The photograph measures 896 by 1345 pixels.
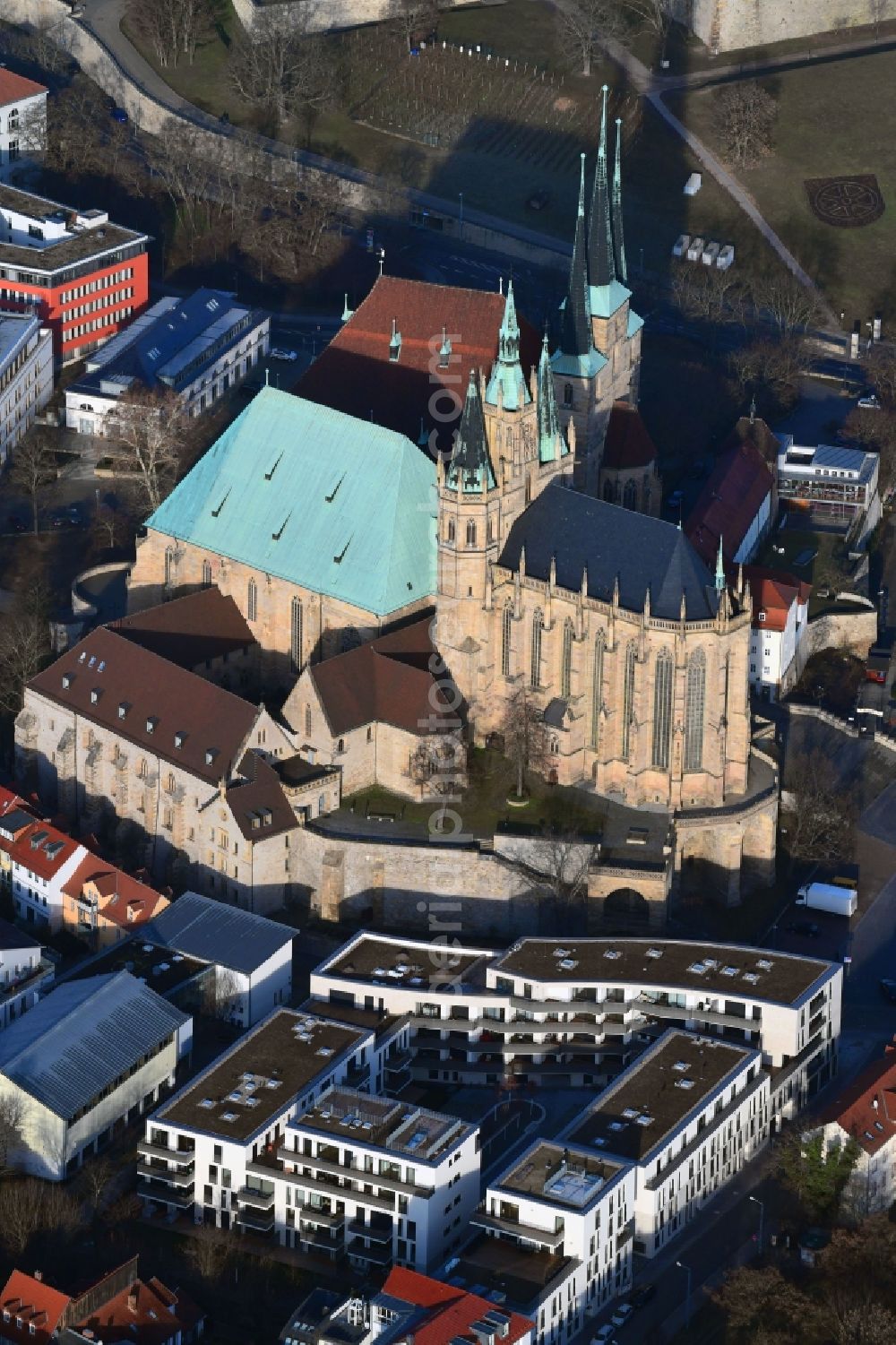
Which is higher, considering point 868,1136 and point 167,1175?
point 868,1136

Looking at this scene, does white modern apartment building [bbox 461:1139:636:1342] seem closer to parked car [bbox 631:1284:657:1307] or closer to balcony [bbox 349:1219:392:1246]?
parked car [bbox 631:1284:657:1307]

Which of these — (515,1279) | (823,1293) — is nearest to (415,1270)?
(515,1279)

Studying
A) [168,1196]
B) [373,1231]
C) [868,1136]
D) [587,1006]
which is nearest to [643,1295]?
[373,1231]

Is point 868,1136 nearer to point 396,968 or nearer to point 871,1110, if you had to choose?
point 871,1110

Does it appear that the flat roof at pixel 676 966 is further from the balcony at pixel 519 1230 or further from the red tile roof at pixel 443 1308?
the red tile roof at pixel 443 1308

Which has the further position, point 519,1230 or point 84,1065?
point 84,1065

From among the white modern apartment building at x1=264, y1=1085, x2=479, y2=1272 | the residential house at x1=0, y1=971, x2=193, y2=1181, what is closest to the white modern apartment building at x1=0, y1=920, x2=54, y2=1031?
the residential house at x1=0, y1=971, x2=193, y2=1181

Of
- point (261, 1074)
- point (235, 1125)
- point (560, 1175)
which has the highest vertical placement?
point (560, 1175)

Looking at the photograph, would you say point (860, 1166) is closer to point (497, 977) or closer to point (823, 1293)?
point (823, 1293)
